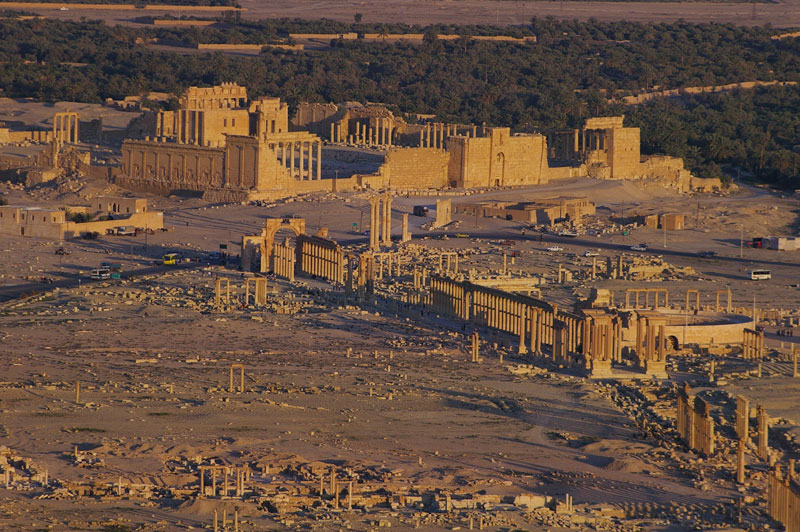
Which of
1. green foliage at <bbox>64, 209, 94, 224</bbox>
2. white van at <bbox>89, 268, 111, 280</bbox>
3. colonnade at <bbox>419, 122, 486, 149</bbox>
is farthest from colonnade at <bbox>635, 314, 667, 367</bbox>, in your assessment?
colonnade at <bbox>419, 122, 486, 149</bbox>

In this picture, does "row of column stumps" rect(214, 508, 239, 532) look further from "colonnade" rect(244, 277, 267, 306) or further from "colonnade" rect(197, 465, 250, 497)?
"colonnade" rect(244, 277, 267, 306)

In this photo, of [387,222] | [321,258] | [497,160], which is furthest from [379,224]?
[497,160]

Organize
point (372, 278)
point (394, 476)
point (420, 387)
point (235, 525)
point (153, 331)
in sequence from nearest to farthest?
point (235, 525) < point (394, 476) < point (420, 387) < point (153, 331) < point (372, 278)

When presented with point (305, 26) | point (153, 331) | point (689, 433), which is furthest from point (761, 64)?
point (689, 433)

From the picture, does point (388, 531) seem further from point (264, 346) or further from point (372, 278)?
point (372, 278)

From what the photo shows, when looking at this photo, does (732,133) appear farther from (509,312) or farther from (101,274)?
(509,312)

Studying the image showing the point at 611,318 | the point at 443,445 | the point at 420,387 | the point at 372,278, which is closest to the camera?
the point at 443,445
